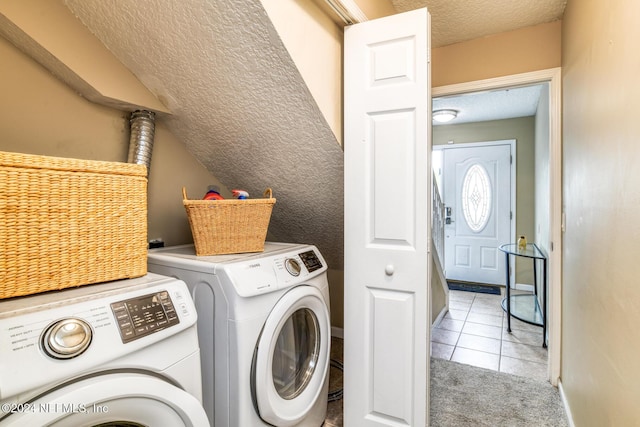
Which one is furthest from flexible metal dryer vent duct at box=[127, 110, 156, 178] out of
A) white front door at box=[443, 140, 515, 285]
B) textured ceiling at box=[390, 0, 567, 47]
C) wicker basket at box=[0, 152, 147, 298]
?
white front door at box=[443, 140, 515, 285]

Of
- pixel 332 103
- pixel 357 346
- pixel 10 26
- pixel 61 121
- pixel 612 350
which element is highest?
pixel 10 26

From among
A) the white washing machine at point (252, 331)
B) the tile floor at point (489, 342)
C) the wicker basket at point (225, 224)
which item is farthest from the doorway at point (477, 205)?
the wicker basket at point (225, 224)

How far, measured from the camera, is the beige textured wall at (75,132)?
122cm

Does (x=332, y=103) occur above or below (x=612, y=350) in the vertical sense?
above

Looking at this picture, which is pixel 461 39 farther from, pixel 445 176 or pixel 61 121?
pixel 445 176

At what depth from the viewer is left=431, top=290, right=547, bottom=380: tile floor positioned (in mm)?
2312

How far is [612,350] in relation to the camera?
→ 1.05 m

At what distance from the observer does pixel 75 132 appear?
1.41m

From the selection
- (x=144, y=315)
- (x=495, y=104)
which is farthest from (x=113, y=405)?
(x=495, y=104)

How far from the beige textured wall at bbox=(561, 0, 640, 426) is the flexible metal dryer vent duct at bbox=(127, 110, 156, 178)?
5.93 ft

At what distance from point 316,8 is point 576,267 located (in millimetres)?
1722

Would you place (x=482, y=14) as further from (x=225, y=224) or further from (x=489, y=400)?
(x=489, y=400)

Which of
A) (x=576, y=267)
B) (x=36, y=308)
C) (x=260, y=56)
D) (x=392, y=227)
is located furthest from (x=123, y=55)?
(x=576, y=267)

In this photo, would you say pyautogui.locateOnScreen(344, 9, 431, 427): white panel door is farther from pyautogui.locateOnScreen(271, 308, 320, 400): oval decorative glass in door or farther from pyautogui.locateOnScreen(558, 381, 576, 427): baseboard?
pyautogui.locateOnScreen(558, 381, 576, 427): baseboard
